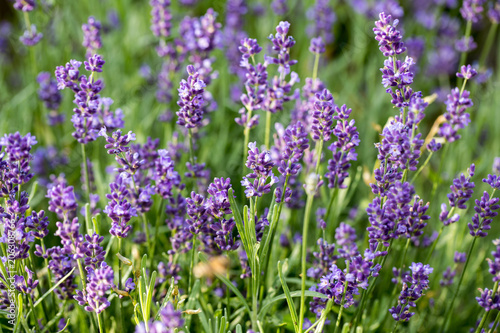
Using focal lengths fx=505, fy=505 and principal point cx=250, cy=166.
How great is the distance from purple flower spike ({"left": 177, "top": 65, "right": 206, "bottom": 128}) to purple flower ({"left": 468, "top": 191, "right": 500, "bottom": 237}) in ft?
3.21

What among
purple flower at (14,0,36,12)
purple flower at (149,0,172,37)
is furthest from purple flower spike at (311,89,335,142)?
purple flower at (14,0,36,12)

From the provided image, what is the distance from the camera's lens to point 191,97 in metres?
1.71

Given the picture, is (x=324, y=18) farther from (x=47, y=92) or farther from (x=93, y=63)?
(x=93, y=63)

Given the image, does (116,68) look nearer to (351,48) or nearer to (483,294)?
(351,48)

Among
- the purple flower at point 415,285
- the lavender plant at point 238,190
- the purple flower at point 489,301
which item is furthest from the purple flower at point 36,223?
the purple flower at point 489,301

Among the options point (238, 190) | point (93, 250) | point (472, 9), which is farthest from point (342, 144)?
point (472, 9)

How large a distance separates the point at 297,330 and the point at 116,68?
260 cm

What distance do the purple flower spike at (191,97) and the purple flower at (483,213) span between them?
978mm

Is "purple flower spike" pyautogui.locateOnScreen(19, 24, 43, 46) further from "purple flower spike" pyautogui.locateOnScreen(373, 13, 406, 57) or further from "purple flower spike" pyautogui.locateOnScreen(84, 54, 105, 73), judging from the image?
"purple flower spike" pyautogui.locateOnScreen(373, 13, 406, 57)

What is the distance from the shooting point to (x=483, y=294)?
172cm

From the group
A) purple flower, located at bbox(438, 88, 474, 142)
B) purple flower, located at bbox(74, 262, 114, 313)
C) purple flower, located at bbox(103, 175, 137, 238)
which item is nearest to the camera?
purple flower, located at bbox(74, 262, 114, 313)

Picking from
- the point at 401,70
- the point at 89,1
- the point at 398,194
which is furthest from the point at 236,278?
the point at 89,1

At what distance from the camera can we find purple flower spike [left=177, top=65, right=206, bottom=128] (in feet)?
5.46

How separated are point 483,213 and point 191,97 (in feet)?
3.40
